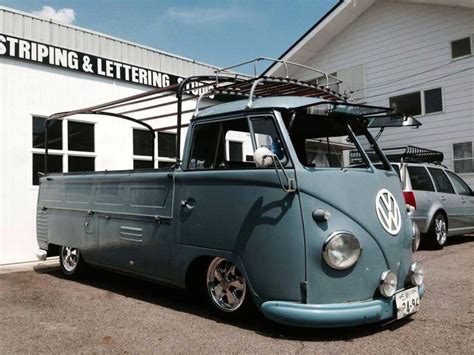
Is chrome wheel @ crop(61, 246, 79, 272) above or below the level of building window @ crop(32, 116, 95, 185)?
below

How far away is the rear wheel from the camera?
976cm

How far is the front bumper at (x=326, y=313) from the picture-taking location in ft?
13.8

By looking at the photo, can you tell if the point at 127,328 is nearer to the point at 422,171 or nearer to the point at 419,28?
the point at 422,171

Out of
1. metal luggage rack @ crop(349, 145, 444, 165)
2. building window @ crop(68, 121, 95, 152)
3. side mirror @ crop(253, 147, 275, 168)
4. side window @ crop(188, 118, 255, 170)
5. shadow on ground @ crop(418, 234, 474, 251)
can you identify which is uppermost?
building window @ crop(68, 121, 95, 152)

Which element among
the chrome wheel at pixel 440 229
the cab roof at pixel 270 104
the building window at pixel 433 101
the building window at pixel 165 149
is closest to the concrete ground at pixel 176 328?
the cab roof at pixel 270 104

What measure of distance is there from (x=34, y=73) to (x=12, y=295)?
16.7 feet

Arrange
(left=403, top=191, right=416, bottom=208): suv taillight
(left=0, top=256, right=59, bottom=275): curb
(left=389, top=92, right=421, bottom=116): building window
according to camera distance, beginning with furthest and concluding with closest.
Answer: (left=389, top=92, right=421, bottom=116): building window, (left=403, top=191, right=416, bottom=208): suv taillight, (left=0, top=256, right=59, bottom=275): curb

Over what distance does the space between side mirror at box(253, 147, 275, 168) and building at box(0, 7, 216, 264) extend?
5353 mm

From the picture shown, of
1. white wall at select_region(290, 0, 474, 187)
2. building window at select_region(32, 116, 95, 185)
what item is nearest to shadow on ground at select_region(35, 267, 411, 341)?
building window at select_region(32, 116, 95, 185)

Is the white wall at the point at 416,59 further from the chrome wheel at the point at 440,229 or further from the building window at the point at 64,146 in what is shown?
the building window at the point at 64,146

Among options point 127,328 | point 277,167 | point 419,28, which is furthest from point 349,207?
point 419,28

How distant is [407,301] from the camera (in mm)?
4621

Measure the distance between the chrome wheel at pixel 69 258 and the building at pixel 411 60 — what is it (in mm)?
9623

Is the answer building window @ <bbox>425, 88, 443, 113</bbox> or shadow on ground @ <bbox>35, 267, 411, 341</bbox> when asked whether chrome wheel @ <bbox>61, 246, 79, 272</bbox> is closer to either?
shadow on ground @ <bbox>35, 267, 411, 341</bbox>
